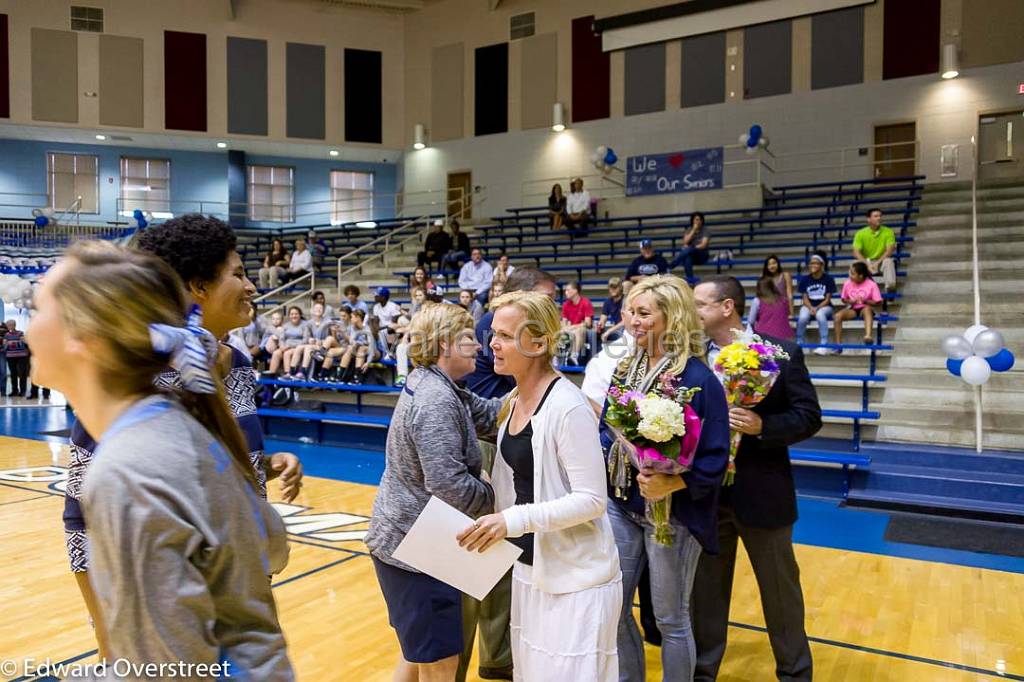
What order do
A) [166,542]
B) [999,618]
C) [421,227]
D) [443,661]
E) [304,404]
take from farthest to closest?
[421,227] → [304,404] → [999,618] → [443,661] → [166,542]

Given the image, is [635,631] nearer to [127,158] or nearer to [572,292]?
[572,292]

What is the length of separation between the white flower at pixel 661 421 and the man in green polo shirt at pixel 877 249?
25.9ft

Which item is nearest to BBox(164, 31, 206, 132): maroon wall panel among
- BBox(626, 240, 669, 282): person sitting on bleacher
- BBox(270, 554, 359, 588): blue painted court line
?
BBox(626, 240, 669, 282): person sitting on bleacher

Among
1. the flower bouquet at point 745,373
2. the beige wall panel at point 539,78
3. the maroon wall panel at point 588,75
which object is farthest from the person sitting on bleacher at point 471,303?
the beige wall panel at point 539,78

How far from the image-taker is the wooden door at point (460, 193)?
18.2m

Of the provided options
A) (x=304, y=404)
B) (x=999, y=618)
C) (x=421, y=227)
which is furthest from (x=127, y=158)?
(x=999, y=618)

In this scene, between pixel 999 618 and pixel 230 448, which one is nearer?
pixel 230 448

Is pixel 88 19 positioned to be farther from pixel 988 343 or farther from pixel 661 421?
pixel 661 421

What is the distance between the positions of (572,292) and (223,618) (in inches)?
315

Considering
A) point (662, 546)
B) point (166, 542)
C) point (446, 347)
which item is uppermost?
point (446, 347)

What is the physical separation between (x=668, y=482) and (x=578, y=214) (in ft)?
39.3

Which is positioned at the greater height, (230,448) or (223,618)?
(230,448)

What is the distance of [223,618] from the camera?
38.2 inches

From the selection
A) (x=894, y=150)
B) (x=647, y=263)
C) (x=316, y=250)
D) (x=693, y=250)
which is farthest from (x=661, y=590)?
(x=894, y=150)
